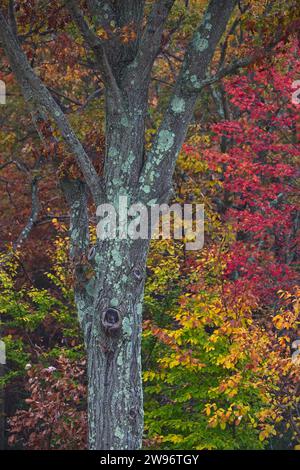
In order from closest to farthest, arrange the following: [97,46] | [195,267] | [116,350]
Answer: [97,46] → [116,350] → [195,267]

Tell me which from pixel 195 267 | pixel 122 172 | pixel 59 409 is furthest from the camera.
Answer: pixel 195 267

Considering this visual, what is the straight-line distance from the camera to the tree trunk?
7.68 meters

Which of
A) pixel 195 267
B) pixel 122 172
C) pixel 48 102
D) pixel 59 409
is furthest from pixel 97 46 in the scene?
pixel 59 409

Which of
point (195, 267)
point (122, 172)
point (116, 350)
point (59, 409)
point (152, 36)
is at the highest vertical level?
point (152, 36)

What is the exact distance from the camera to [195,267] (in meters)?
12.5

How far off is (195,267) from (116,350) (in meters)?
5.00

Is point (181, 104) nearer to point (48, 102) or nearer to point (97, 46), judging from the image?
point (97, 46)

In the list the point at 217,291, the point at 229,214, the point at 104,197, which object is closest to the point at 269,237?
the point at 229,214

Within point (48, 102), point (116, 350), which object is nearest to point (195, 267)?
point (116, 350)

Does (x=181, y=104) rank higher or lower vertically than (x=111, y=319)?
higher

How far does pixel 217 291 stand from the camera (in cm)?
1076

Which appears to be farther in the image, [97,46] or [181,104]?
[181,104]

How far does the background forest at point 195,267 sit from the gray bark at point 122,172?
0.40m

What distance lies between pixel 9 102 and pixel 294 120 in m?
6.46
